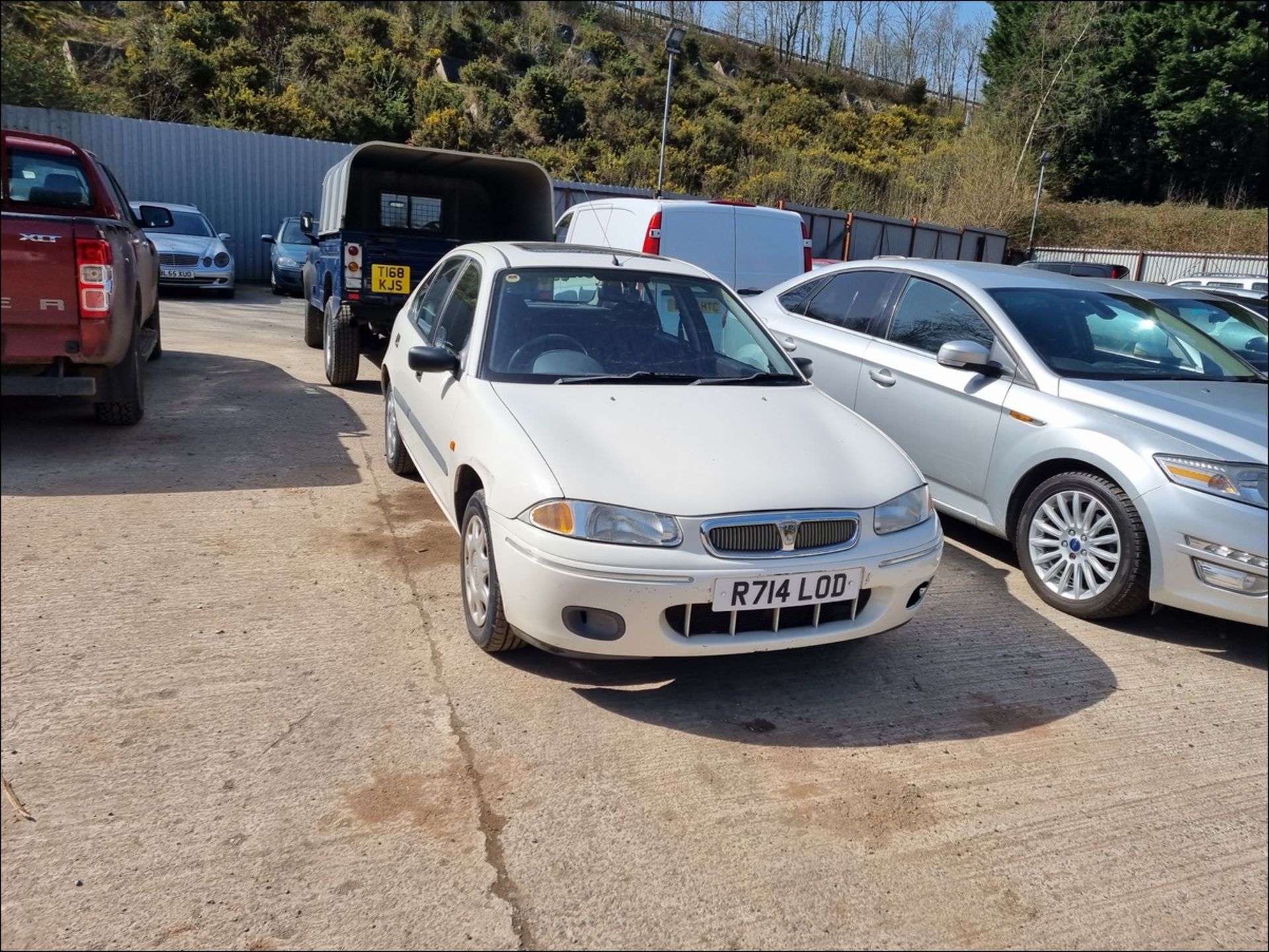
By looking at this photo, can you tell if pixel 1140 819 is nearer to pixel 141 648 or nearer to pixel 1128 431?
pixel 1128 431

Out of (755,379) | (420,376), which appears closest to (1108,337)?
(755,379)

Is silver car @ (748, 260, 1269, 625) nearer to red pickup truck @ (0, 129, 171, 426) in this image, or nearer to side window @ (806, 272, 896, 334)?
side window @ (806, 272, 896, 334)

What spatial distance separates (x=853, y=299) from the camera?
6.02 metres

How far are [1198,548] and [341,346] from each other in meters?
6.82

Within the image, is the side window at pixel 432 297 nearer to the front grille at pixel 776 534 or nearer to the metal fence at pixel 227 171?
the front grille at pixel 776 534

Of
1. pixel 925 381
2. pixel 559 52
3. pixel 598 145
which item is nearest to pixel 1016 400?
pixel 925 381

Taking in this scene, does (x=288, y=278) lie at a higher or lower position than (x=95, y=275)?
lower

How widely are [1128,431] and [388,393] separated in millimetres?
4083

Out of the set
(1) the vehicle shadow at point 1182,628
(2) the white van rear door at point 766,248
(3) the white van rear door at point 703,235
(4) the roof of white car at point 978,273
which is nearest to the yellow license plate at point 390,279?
(3) the white van rear door at point 703,235

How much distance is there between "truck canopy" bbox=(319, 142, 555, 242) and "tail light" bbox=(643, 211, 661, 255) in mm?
1101

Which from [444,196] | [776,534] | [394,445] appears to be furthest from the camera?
[444,196]

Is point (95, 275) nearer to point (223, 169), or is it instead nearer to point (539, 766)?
point (539, 766)

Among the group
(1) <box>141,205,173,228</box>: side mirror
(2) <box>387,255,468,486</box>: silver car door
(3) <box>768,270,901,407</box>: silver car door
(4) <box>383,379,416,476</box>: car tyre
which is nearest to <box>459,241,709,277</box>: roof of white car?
(2) <box>387,255,468,486</box>: silver car door

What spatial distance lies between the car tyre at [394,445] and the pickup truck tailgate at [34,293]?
3794mm
